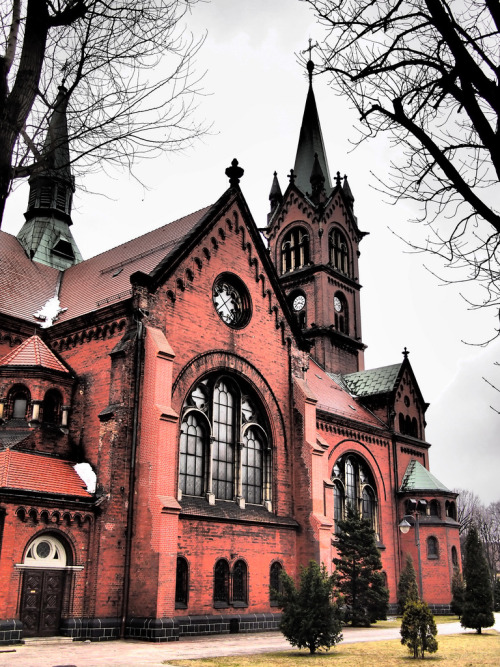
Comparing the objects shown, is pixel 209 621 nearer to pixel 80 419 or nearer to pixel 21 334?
pixel 80 419

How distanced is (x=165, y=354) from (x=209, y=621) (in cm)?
890

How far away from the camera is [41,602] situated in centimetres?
1973

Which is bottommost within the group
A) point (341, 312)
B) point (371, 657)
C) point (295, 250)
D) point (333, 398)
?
point (371, 657)

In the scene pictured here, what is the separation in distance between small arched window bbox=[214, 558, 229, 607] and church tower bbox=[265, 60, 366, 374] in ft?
81.2

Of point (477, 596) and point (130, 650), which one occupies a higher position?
point (477, 596)

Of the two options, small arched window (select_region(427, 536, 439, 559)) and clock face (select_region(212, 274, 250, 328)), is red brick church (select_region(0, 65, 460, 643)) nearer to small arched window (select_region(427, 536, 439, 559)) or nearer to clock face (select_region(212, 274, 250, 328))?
clock face (select_region(212, 274, 250, 328))

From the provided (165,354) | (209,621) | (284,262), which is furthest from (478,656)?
(284,262)

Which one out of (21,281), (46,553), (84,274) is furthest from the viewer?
(84,274)

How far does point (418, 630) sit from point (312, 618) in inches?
108

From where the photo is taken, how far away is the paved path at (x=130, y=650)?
14.8 metres

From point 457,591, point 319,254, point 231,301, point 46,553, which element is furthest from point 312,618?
point 319,254

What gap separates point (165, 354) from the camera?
2284 centimetres

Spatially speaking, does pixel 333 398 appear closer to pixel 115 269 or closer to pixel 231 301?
pixel 231 301

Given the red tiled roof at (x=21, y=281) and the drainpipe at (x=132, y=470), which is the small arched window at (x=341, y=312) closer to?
the red tiled roof at (x=21, y=281)
